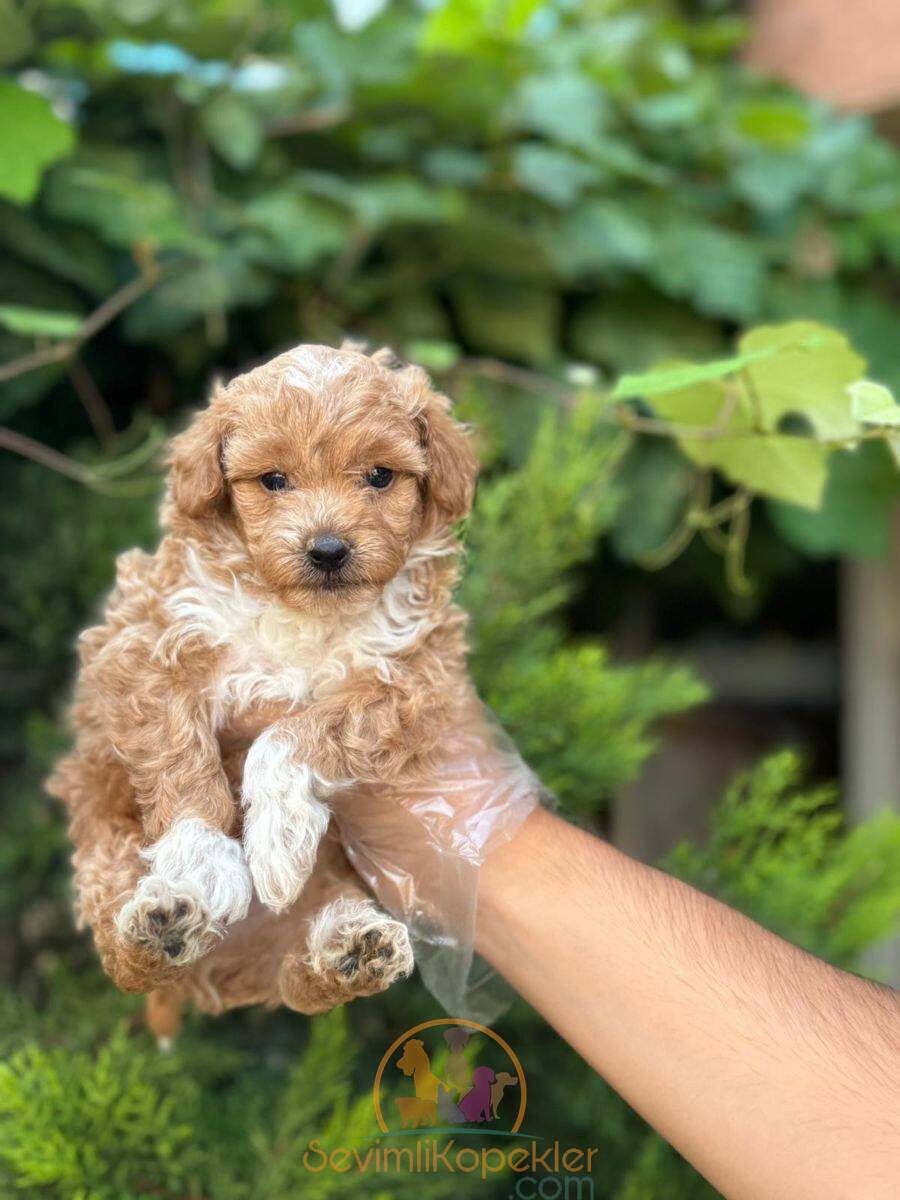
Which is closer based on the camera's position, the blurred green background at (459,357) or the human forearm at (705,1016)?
the human forearm at (705,1016)

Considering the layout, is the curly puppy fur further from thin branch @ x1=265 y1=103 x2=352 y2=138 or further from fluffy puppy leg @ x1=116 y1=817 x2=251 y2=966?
thin branch @ x1=265 y1=103 x2=352 y2=138

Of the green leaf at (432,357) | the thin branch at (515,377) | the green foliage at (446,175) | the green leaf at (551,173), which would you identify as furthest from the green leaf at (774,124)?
the green leaf at (432,357)

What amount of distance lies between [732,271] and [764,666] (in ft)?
7.07

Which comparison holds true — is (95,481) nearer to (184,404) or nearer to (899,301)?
(184,404)

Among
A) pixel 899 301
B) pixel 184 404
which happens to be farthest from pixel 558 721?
pixel 899 301

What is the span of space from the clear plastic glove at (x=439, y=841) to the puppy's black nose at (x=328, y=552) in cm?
29

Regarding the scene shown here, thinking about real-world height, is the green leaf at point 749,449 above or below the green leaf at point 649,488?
above

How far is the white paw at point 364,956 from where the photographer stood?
109cm

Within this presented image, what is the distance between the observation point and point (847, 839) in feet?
7.18

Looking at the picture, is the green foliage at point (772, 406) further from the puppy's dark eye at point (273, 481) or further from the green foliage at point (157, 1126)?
the green foliage at point (157, 1126)

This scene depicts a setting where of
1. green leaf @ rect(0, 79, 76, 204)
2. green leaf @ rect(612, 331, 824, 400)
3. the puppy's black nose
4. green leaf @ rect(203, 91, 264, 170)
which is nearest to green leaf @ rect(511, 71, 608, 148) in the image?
green leaf @ rect(203, 91, 264, 170)

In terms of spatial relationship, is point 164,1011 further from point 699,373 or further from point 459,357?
point 459,357

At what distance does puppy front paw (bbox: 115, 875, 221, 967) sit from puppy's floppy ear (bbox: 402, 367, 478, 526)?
1.70ft

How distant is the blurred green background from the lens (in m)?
1.68
